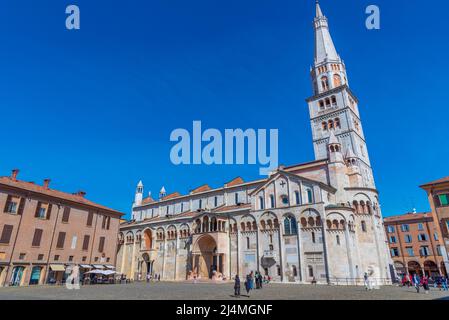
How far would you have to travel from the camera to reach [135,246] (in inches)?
2007

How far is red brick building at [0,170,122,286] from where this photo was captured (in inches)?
1116

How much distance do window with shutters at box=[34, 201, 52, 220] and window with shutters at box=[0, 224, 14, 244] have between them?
→ 2854 mm

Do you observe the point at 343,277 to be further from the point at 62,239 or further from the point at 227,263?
the point at 62,239

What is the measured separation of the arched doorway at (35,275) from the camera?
2959 centimetres

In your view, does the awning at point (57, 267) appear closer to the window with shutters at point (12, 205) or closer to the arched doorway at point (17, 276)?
the arched doorway at point (17, 276)

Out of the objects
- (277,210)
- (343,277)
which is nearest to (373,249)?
(343,277)

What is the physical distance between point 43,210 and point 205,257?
A: 21582 mm

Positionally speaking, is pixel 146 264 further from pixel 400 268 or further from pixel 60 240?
pixel 400 268

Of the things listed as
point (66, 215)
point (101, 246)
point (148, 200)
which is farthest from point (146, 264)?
point (148, 200)

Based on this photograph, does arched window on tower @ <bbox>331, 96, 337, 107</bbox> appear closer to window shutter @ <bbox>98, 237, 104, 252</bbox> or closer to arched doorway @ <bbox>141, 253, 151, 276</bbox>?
arched doorway @ <bbox>141, 253, 151, 276</bbox>

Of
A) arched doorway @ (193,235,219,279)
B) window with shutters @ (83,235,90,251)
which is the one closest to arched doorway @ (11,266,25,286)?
window with shutters @ (83,235,90,251)

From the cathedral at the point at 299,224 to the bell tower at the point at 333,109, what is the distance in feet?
0.57

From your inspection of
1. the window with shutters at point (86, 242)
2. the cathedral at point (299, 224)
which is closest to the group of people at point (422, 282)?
the cathedral at point (299, 224)
